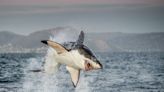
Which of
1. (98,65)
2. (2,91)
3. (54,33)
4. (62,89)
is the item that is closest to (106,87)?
(62,89)

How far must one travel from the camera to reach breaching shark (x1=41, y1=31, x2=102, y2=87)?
10.3 metres

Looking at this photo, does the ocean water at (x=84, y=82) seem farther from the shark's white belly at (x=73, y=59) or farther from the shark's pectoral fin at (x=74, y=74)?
the shark's white belly at (x=73, y=59)

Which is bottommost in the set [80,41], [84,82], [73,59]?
[73,59]

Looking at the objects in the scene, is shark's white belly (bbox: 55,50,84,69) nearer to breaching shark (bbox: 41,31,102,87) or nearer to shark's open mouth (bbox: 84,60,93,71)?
breaching shark (bbox: 41,31,102,87)

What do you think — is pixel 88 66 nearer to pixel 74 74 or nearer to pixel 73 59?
pixel 73 59

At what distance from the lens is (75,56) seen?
416 inches

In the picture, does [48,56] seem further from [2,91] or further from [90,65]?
[2,91]

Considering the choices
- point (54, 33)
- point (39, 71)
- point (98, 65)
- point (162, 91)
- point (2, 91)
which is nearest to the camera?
point (98, 65)

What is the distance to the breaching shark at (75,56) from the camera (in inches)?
407

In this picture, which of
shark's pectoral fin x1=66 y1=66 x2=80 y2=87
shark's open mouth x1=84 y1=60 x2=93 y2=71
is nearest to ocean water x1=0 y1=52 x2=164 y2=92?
shark's pectoral fin x1=66 y1=66 x2=80 y2=87

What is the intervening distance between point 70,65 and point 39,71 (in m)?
1.52

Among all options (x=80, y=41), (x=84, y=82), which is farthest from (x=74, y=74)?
(x=84, y=82)

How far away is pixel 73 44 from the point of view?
11336 millimetres

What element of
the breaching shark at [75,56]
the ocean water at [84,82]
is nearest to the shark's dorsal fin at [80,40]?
the breaching shark at [75,56]
